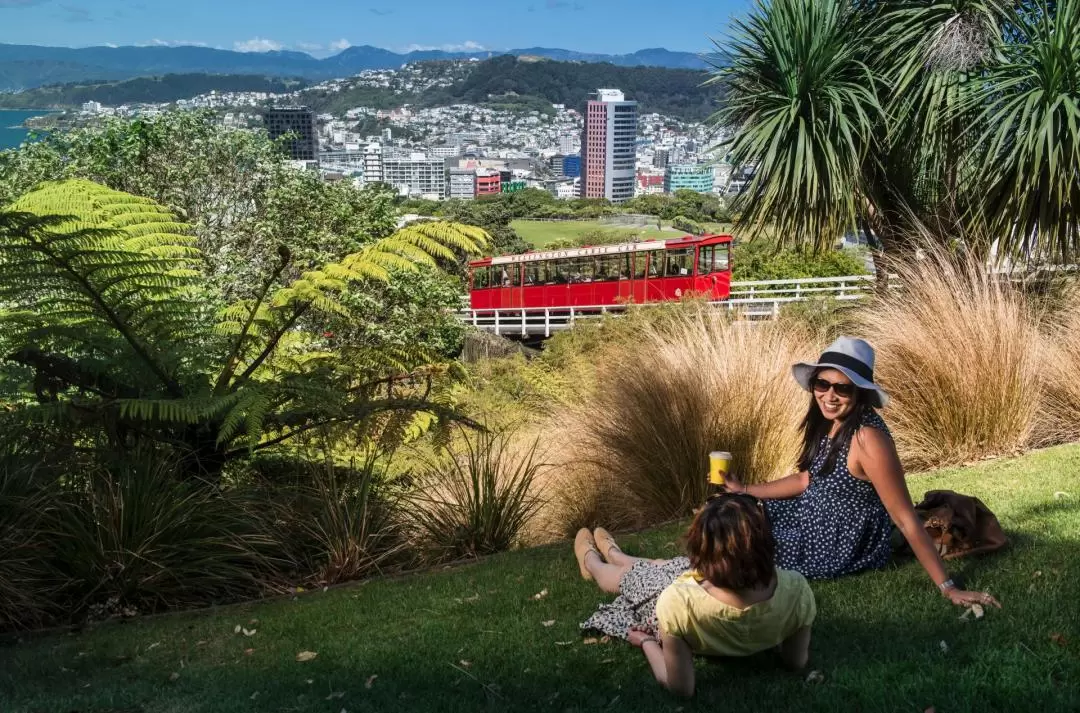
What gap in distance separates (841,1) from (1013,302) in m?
7.36

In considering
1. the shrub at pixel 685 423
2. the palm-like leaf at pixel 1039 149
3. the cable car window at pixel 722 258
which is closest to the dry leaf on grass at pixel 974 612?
the shrub at pixel 685 423

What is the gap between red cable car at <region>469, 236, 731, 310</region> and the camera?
21.3m

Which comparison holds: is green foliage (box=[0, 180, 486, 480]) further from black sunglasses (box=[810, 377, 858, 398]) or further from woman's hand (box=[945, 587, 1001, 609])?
woman's hand (box=[945, 587, 1001, 609])

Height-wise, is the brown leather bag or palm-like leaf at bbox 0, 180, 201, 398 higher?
palm-like leaf at bbox 0, 180, 201, 398

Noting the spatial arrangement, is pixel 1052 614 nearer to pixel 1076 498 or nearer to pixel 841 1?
pixel 1076 498

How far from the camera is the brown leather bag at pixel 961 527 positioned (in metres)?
4.02

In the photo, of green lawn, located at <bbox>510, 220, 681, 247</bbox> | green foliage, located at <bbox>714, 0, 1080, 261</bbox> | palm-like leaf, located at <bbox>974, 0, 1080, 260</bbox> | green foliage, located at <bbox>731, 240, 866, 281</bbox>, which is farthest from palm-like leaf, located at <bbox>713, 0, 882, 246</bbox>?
green lawn, located at <bbox>510, 220, 681, 247</bbox>

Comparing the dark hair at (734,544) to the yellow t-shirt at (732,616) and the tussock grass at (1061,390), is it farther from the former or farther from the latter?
the tussock grass at (1061,390)

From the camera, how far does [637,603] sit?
3.55 metres

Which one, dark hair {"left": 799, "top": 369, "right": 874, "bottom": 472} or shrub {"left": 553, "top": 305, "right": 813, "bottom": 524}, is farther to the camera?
shrub {"left": 553, "top": 305, "right": 813, "bottom": 524}

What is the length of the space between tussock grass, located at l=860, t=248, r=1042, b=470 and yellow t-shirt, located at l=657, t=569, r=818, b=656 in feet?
12.6

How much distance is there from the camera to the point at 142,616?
4.64 m

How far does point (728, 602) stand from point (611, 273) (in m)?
19.6

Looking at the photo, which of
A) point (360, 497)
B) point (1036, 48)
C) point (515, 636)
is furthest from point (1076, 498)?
point (1036, 48)
